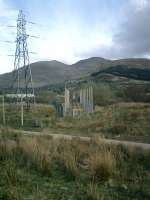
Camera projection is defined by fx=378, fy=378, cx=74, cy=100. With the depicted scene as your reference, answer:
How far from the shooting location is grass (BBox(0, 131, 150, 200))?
7.67 metres

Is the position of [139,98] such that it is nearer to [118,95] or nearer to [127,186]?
[118,95]

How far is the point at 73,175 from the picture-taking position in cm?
925

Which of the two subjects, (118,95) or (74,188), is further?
→ (118,95)

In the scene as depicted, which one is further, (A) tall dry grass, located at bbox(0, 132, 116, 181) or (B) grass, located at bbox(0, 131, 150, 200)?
(A) tall dry grass, located at bbox(0, 132, 116, 181)

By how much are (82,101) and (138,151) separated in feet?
98.8

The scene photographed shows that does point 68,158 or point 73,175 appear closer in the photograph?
point 73,175

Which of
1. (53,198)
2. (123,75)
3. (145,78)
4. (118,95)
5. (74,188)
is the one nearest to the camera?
(53,198)

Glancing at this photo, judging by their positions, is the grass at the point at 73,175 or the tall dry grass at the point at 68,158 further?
the tall dry grass at the point at 68,158

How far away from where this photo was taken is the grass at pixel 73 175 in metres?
7.67

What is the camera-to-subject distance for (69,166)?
32.1ft

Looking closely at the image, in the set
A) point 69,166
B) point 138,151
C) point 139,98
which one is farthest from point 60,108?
point 139,98

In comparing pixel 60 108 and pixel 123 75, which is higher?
pixel 123 75

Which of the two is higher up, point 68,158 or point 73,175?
point 68,158

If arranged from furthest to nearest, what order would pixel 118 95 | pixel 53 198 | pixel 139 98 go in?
pixel 118 95 → pixel 139 98 → pixel 53 198
